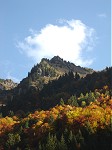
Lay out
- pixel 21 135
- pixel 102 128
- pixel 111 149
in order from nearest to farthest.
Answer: pixel 111 149 < pixel 102 128 < pixel 21 135

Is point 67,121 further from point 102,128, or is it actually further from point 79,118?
point 102,128

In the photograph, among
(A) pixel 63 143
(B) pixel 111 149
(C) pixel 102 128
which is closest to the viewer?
(B) pixel 111 149

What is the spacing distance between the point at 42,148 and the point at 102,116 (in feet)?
161

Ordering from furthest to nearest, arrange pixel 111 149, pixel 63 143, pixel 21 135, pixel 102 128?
pixel 21 135 → pixel 102 128 → pixel 63 143 → pixel 111 149

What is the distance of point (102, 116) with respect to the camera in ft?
649

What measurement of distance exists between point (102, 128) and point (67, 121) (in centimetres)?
2714

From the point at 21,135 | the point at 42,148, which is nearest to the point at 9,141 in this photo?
the point at 21,135

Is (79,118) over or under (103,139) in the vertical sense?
over

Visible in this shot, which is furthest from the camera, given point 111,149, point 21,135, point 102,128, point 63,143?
point 21,135

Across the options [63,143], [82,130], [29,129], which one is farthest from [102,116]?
[63,143]

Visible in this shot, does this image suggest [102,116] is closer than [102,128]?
No

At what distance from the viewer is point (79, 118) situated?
199375 mm

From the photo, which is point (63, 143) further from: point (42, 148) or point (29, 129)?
point (29, 129)

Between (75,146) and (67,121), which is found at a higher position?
(67,121)
